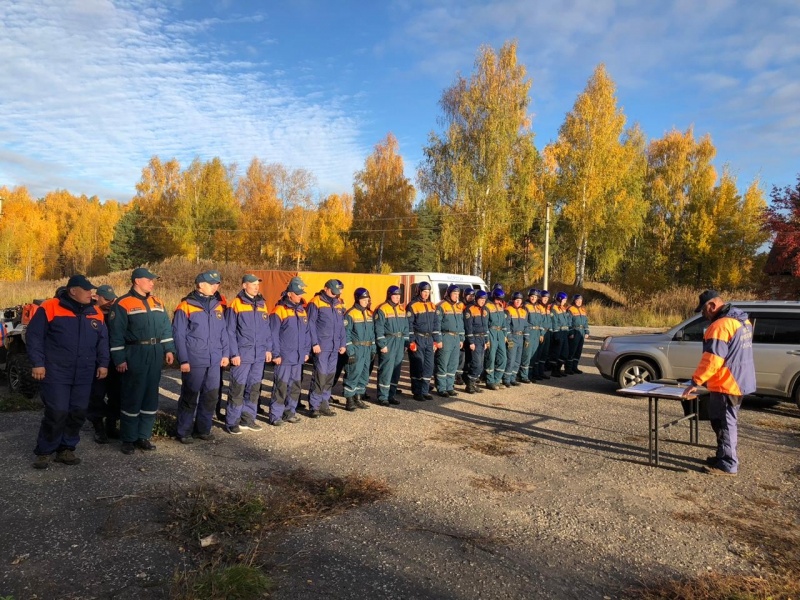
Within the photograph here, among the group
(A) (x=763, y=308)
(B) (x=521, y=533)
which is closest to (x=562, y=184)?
(A) (x=763, y=308)

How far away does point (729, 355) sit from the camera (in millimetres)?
5582

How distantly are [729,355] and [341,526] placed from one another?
4238 mm

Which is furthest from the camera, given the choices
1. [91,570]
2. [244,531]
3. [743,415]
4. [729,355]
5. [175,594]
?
[743,415]

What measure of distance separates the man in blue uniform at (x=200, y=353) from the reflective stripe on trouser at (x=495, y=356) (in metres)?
5.31

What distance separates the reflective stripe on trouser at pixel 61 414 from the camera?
541 cm

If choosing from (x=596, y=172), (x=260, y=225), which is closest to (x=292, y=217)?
(x=260, y=225)

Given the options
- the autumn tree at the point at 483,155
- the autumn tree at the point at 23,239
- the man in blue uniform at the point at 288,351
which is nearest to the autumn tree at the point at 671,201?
the autumn tree at the point at 483,155

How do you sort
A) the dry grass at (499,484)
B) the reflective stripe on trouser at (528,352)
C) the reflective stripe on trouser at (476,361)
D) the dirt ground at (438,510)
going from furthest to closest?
the reflective stripe on trouser at (528,352) < the reflective stripe on trouser at (476,361) < the dry grass at (499,484) < the dirt ground at (438,510)

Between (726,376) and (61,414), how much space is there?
6.73 m

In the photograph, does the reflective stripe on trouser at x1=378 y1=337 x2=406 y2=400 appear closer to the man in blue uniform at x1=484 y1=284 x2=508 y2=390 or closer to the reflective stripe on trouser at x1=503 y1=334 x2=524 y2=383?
Answer: the man in blue uniform at x1=484 y1=284 x2=508 y2=390

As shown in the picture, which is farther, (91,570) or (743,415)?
(743,415)

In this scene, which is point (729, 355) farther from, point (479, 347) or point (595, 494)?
point (479, 347)

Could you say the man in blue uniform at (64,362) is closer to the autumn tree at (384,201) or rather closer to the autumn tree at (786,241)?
the autumn tree at (786,241)

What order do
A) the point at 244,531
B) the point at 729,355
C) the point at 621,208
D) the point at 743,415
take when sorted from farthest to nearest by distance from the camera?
the point at 621,208
the point at 743,415
the point at 729,355
the point at 244,531
